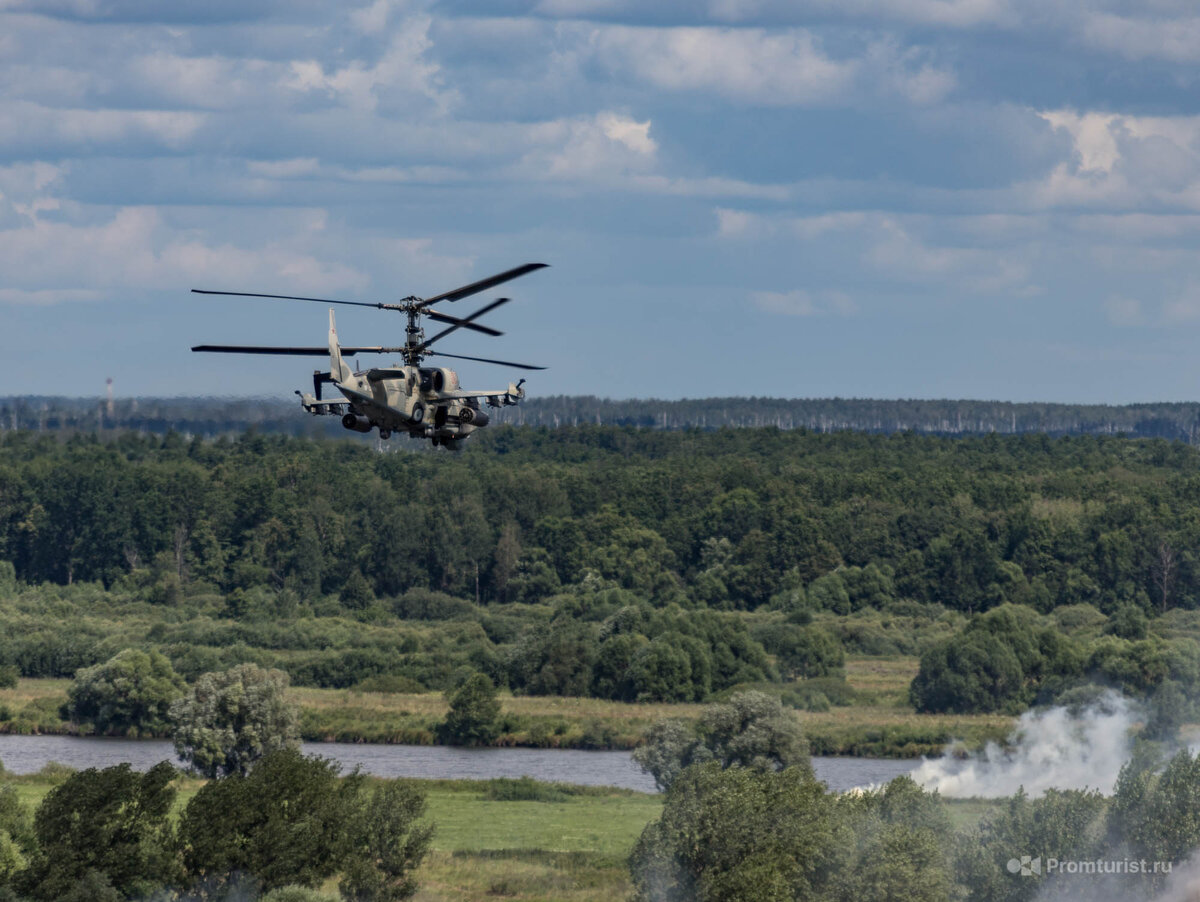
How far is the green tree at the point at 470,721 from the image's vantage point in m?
97.2

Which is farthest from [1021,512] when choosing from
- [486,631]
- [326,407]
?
[326,407]

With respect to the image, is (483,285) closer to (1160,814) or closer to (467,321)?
(467,321)

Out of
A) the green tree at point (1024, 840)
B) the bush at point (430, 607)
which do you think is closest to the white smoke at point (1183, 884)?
the green tree at point (1024, 840)

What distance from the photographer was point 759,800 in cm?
5191

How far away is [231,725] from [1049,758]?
A: 3875 centimetres

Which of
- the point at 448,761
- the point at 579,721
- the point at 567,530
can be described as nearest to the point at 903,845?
the point at 448,761

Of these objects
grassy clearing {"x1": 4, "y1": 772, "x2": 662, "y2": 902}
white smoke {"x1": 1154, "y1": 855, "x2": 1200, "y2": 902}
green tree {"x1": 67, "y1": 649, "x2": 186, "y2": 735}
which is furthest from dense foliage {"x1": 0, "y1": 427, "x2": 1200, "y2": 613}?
white smoke {"x1": 1154, "y1": 855, "x2": 1200, "y2": 902}

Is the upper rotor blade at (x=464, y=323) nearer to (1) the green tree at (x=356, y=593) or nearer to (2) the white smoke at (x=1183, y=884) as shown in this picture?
(2) the white smoke at (x=1183, y=884)

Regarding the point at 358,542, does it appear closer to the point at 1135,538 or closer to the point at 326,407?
the point at 1135,538

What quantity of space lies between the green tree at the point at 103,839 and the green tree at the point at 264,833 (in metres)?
0.86

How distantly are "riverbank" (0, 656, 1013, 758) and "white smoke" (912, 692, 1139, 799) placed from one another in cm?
187

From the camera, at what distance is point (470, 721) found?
97.4 meters

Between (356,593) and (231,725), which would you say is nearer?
(231,725)

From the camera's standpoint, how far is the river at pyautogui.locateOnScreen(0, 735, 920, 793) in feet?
282
